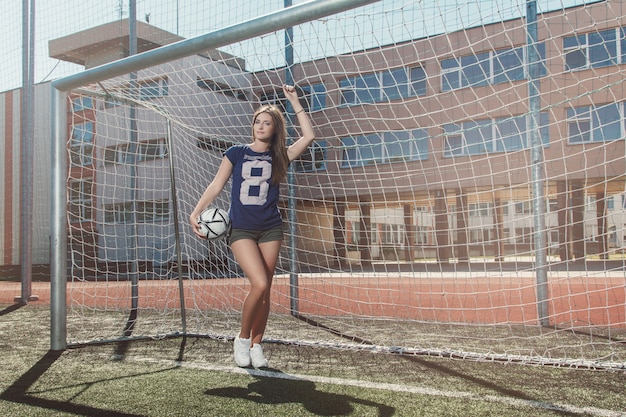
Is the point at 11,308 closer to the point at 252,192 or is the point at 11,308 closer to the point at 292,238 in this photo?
the point at 292,238

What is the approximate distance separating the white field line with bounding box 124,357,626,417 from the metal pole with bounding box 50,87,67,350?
0.79m

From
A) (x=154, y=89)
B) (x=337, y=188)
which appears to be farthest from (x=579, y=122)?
(x=154, y=89)

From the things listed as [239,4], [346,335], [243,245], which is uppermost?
[239,4]

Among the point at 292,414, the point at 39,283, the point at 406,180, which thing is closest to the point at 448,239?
the point at 406,180

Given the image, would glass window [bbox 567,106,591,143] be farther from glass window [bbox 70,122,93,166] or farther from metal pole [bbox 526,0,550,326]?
glass window [bbox 70,122,93,166]

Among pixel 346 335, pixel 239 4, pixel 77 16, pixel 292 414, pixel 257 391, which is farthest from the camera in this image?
pixel 77 16

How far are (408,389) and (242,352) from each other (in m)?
1.08

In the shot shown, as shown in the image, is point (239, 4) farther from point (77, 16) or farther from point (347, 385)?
point (347, 385)

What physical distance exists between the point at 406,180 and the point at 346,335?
11230 mm

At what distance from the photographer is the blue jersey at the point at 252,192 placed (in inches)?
127

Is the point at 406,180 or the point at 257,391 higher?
the point at 406,180

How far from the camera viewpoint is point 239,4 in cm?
636

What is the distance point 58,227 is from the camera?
152 inches

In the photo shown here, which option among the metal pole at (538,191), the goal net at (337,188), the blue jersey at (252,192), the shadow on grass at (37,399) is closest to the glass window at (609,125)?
the goal net at (337,188)
